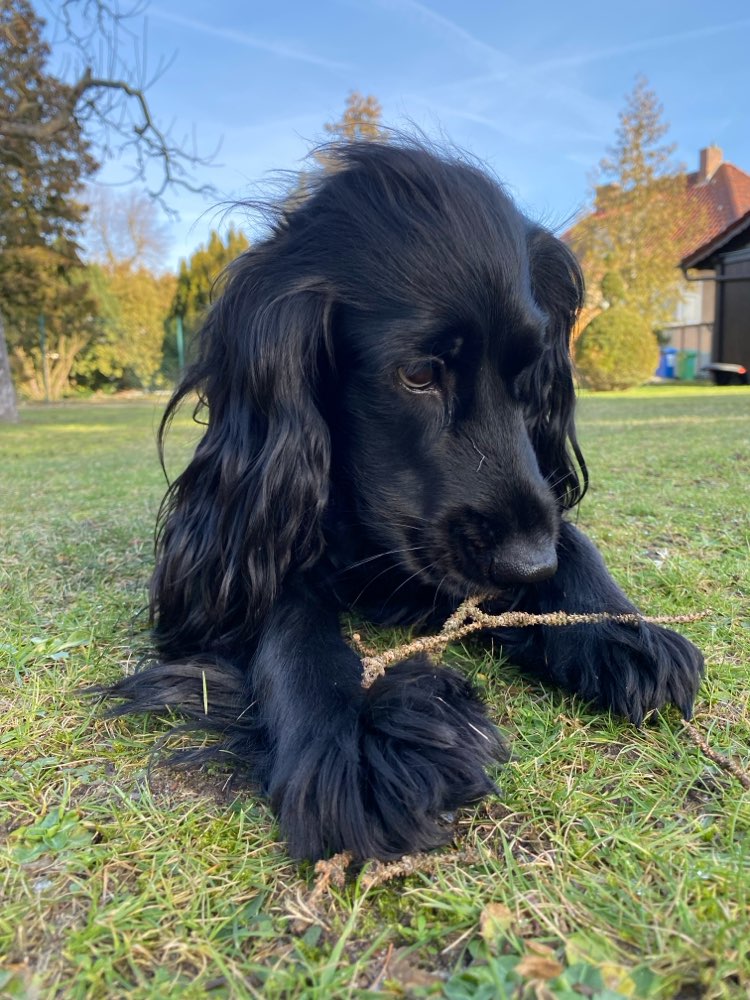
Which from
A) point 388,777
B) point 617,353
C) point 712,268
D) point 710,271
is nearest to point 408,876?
point 388,777

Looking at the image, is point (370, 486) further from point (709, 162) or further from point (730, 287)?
point (709, 162)

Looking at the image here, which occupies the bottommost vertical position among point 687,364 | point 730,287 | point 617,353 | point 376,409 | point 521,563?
point 521,563

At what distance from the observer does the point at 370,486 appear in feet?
5.68

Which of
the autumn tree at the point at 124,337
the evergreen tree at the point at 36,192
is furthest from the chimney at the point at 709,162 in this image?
the evergreen tree at the point at 36,192

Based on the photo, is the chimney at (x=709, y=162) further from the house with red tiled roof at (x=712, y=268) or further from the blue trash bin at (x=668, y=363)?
the blue trash bin at (x=668, y=363)

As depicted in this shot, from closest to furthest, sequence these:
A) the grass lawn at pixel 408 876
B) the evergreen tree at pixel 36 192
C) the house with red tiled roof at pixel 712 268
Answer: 1. the grass lawn at pixel 408 876
2. the evergreen tree at pixel 36 192
3. the house with red tiled roof at pixel 712 268

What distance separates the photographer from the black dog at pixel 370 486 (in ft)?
4.60

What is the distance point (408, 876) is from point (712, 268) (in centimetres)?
2463

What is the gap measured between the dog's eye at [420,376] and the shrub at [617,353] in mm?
21012

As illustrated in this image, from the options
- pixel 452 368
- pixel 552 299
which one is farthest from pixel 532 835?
pixel 552 299

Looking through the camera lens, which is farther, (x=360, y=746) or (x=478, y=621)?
(x=478, y=621)

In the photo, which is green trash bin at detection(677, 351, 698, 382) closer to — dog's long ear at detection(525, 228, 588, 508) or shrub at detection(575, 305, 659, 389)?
shrub at detection(575, 305, 659, 389)

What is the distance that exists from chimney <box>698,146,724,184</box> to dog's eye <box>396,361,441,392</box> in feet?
140

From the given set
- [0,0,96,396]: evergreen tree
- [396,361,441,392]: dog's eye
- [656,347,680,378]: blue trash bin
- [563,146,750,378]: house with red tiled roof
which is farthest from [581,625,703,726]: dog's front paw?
[656,347,680,378]: blue trash bin
